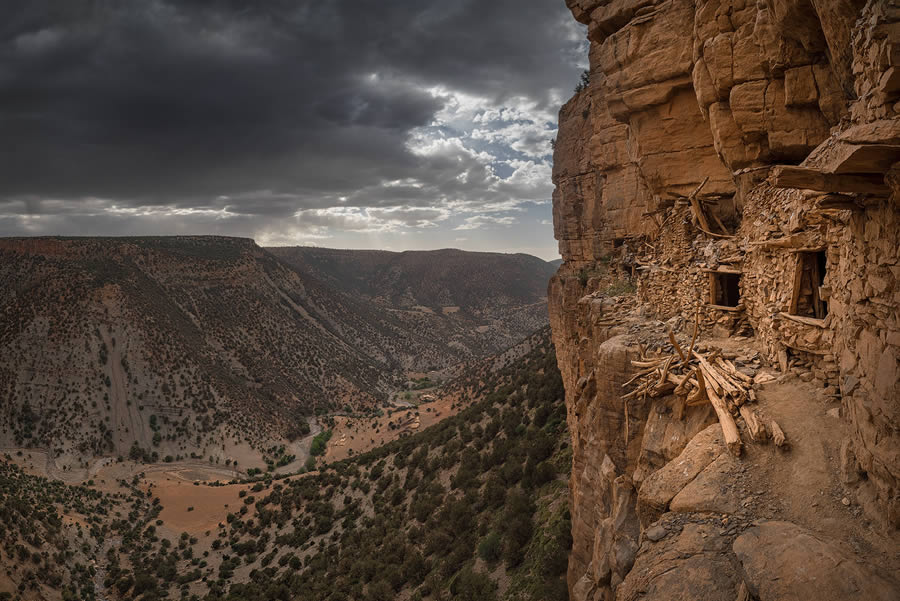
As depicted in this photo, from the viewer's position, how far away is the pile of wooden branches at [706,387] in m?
5.35

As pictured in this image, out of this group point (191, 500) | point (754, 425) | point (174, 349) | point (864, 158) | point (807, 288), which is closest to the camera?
point (864, 158)

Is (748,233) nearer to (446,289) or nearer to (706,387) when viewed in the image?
(706,387)

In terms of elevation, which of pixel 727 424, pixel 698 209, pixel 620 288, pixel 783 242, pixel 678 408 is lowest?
pixel 678 408

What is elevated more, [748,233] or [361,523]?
[748,233]

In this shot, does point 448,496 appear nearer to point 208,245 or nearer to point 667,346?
point 667,346

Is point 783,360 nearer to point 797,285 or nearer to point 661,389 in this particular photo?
point 797,285

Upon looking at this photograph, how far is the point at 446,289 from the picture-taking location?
13650cm

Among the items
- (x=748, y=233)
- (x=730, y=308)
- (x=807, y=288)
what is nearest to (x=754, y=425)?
(x=807, y=288)

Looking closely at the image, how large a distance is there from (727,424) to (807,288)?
2764mm

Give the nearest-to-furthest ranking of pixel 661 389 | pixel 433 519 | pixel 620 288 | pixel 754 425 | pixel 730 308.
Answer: pixel 754 425, pixel 661 389, pixel 730 308, pixel 620 288, pixel 433 519

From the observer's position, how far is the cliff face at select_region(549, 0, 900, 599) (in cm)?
407

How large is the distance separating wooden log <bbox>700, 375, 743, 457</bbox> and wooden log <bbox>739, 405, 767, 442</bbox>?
0.14m

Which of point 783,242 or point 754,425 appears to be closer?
point 754,425

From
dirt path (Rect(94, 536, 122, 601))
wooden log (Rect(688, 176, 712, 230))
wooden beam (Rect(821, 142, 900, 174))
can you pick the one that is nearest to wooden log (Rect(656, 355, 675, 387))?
wooden beam (Rect(821, 142, 900, 174))
